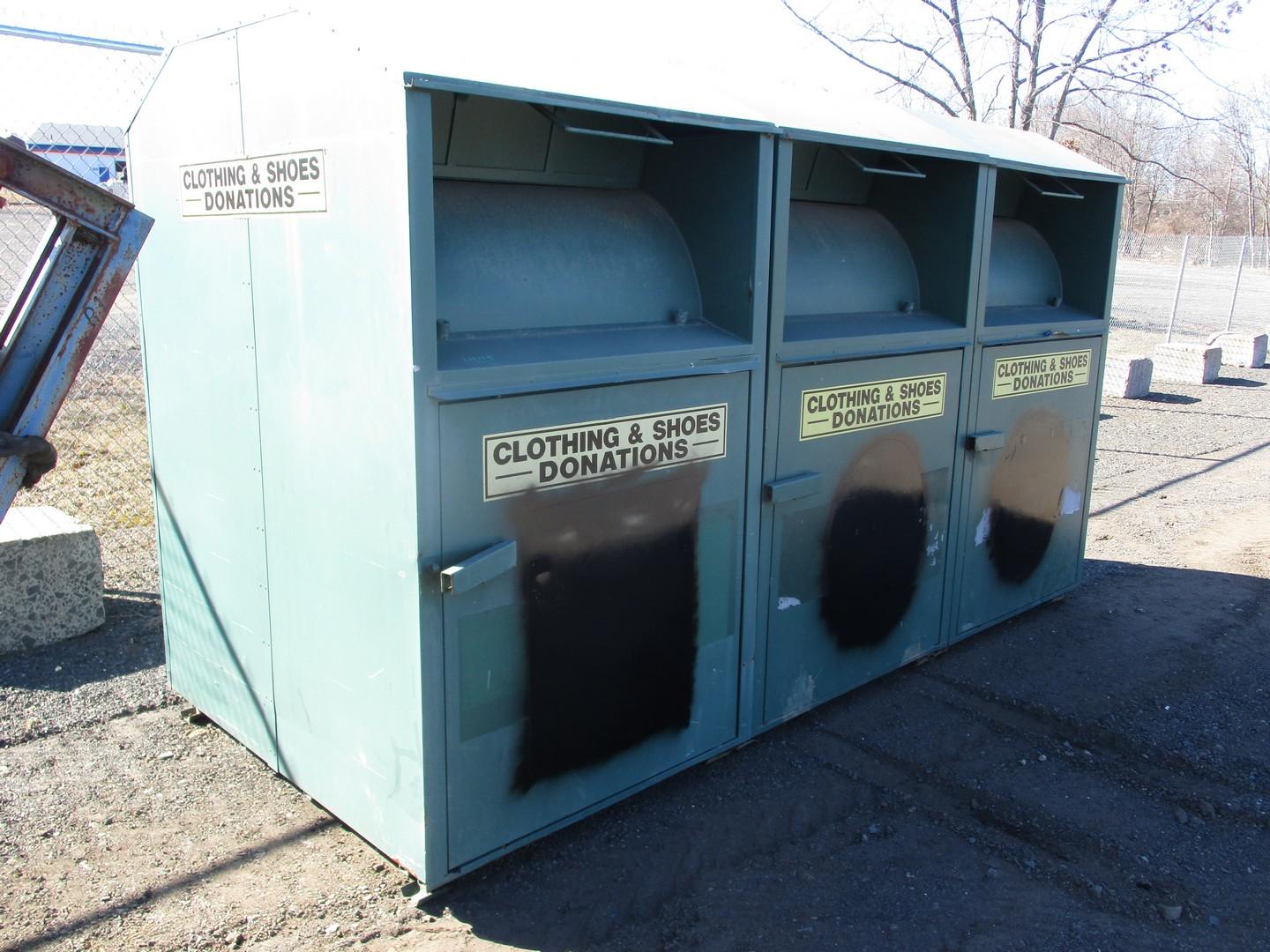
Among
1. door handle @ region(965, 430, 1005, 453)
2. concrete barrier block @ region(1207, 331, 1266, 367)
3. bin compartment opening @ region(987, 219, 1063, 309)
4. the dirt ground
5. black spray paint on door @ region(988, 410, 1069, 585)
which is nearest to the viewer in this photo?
the dirt ground

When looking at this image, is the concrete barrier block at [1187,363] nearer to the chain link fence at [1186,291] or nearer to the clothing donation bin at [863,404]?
the chain link fence at [1186,291]

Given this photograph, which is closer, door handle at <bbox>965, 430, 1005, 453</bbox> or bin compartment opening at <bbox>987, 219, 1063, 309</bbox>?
door handle at <bbox>965, 430, 1005, 453</bbox>

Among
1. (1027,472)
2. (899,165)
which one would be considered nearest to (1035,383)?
(1027,472)

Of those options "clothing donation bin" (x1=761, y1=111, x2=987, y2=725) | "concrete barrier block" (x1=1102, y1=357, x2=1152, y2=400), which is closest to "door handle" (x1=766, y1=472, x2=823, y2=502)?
"clothing donation bin" (x1=761, y1=111, x2=987, y2=725)

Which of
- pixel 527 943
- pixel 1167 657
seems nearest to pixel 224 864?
pixel 527 943

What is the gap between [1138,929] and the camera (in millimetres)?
2686

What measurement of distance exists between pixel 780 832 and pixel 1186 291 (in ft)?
82.9

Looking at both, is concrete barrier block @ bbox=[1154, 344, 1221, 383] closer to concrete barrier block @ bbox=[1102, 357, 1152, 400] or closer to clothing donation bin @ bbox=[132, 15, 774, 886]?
concrete barrier block @ bbox=[1102, 357, 1152, 400]

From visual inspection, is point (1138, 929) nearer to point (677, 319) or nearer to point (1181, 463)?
point (677, 319)

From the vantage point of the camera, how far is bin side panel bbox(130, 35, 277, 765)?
286cm

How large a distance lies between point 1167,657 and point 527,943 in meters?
3.20

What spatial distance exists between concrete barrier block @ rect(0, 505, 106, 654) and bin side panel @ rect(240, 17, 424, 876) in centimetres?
153

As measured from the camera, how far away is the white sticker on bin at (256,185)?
2518mm

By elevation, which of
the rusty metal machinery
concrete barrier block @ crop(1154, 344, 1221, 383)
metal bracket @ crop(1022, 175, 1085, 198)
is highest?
metal bracket @ crop(1022, 175, 1085, 198)
